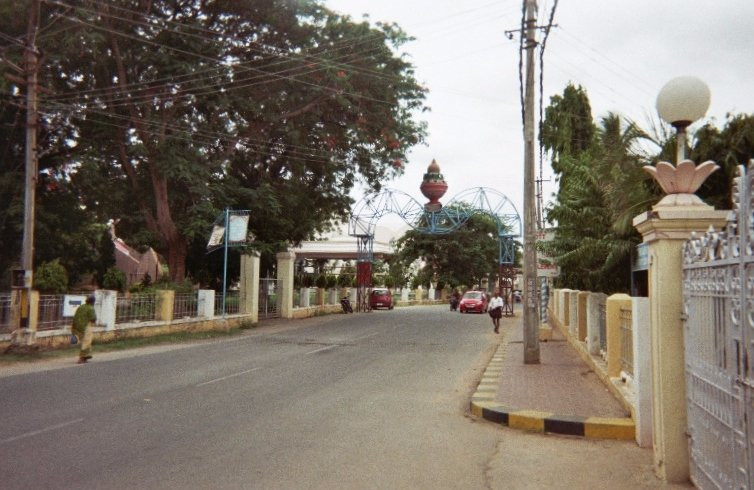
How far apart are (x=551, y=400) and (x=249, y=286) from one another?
20.0 meters

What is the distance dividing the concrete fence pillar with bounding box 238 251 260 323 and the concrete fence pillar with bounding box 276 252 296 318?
12.6 ft

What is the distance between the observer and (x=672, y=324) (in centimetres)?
543

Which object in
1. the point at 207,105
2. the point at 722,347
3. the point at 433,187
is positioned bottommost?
the point at 722,347

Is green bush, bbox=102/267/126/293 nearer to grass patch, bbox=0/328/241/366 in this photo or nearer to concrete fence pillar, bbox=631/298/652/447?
grass patch, bbox=0/328/241/366

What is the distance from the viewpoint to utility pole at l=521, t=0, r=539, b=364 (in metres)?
13.7

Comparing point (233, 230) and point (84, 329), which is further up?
point (233, 230)

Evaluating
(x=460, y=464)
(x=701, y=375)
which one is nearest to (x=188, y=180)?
(x=460, y=464)

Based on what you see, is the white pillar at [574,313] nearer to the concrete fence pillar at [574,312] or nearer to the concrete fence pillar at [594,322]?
the concrete fence pillar at [574,312]

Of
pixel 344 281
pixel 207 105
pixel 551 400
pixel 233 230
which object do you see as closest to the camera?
pixel 551 400

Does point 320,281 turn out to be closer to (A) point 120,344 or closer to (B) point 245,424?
(A) point 120,344

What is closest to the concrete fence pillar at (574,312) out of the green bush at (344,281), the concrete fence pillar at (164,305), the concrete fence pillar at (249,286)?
the concrete fence pillar at (164,305)

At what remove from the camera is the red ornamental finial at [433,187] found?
1255 inches

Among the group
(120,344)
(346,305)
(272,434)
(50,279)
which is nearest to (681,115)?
(272,434)

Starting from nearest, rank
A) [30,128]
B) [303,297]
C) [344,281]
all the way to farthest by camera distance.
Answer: [30,128]
[303,297]
[344,281]
